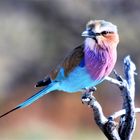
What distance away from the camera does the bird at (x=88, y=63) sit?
1.75 m

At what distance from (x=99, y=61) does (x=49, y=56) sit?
4989 millimetres

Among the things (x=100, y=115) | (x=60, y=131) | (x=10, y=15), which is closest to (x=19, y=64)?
(x=10, y=15)

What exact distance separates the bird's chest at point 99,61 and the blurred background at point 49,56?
378cm

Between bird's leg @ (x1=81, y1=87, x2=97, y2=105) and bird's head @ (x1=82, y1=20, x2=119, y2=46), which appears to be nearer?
bird's head @ (x1=82, y1=20, x2=119, y2=46)

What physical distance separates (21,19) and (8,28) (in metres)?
0.43

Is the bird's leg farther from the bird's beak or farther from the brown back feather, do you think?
the bird's beak

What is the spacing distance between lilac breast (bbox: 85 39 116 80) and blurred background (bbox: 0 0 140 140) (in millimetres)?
3784

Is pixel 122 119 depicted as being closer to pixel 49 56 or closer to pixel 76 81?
pixel 76 81

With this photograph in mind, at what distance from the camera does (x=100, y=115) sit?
1800mm

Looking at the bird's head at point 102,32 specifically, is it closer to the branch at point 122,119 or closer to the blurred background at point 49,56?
the branch at point 122,119

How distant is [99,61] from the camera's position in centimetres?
181

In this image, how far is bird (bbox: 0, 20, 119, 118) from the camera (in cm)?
175

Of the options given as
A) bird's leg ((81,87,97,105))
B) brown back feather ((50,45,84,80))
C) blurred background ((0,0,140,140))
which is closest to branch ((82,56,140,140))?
bird's leg ((81,87,97,105))

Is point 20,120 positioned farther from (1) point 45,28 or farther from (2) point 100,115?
(2) point 100,115
